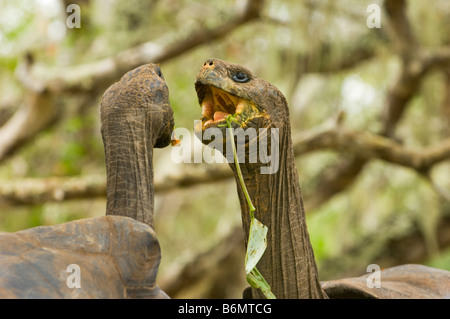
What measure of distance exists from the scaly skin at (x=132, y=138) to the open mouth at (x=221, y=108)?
13cm

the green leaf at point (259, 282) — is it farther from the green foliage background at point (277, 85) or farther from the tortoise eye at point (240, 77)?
the green foliage background at point (277, 85)

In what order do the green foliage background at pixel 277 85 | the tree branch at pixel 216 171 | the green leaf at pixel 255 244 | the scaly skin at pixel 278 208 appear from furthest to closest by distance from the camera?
1. the green foliage background at pixel 277 85
2. the tree branch at pixel 216 171
3. the scaly skin at pixel 278 208
4. the green leaf at pixel 255 244

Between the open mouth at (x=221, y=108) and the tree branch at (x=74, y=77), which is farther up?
the tree branch at (x=74, y=77)

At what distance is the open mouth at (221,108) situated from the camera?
1.78 meters

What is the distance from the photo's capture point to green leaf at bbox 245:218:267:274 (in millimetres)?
1733

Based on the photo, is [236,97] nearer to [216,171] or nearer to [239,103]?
[239,103]

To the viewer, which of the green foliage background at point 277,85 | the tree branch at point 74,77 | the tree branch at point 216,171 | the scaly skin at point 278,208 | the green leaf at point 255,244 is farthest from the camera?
the green foliage background at point 277,85

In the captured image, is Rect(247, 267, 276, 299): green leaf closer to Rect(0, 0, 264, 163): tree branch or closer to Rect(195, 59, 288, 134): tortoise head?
Rect(195, 59, 288, 134): tortoise head

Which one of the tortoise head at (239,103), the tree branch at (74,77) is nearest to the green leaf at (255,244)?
the tortoise head at (239,103)

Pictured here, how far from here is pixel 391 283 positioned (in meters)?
2.29

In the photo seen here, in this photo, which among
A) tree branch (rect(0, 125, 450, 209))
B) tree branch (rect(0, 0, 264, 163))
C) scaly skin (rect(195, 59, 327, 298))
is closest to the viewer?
scaly skin (rect(195, 59, 327, 298))

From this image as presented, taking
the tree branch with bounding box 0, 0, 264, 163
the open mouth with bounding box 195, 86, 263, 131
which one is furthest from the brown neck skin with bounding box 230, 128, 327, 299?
the tree branch with bounding box 0, 0, 264, 163

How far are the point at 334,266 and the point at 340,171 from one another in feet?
3.22
